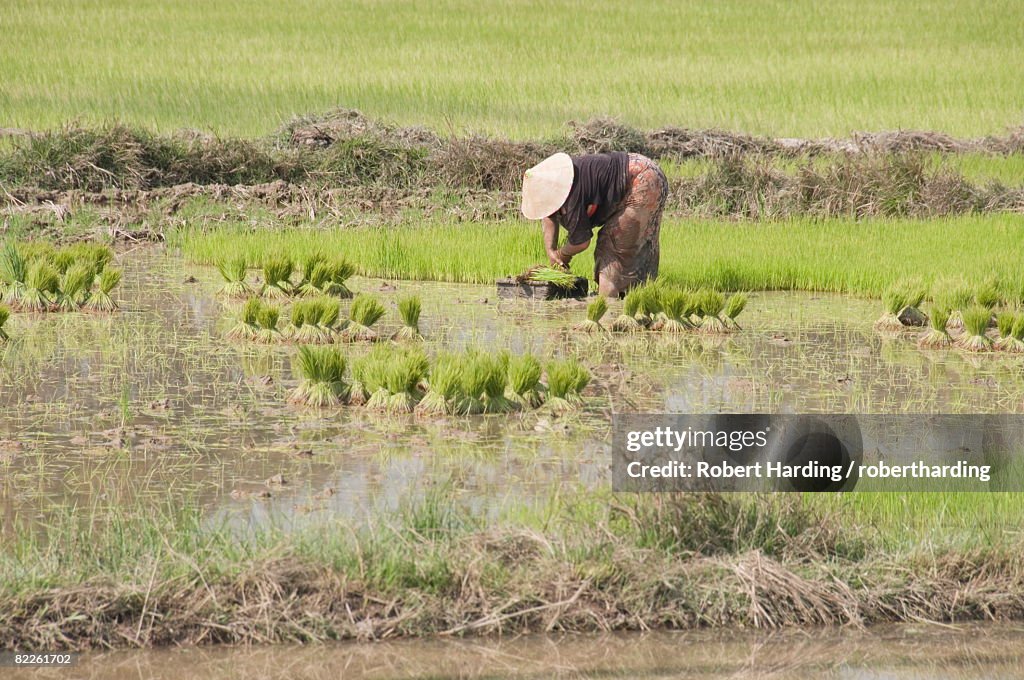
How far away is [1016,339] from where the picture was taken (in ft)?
27.8

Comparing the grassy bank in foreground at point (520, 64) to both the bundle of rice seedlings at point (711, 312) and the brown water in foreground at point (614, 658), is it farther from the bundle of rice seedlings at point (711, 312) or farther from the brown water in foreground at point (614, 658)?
the brown water in foreground at point (614, 658)

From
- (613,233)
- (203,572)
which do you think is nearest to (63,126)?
(613,233)

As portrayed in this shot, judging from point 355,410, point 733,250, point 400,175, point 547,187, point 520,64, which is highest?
point 520,64

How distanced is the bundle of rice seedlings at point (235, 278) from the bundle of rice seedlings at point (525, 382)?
3.79 metres

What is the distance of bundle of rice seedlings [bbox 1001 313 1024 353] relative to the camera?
845 cm

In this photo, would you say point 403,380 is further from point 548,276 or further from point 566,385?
point 548,276

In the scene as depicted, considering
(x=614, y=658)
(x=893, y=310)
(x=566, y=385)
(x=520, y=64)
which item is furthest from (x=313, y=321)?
(x=520, y=64)

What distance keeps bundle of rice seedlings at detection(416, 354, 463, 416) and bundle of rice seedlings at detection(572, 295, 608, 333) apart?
221cm

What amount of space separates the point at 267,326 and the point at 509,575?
14.7 feet

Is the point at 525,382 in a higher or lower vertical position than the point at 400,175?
lower

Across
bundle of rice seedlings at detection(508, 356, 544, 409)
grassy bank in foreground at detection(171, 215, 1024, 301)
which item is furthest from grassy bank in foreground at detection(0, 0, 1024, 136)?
bundle of rice seedlings at detection(508, 356, 544, 409)

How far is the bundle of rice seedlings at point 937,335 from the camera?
340 inches

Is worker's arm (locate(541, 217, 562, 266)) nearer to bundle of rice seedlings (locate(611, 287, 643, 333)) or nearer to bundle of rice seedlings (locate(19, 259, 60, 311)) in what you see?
bundle of rice seedlings (locate(611, 287, 643, 333))

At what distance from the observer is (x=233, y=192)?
47.7 feet
